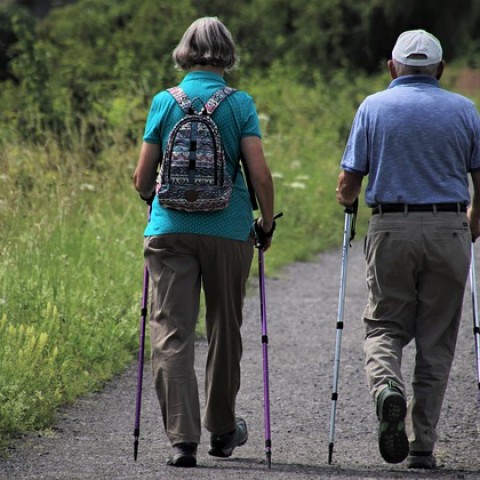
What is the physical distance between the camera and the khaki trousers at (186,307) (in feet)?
19.2

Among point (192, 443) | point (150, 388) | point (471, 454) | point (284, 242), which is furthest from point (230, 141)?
point (284, 242)

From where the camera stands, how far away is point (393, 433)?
18.2 feet

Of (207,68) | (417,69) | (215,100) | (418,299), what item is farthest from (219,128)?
(418,299)

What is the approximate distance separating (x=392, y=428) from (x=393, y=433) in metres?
0.02

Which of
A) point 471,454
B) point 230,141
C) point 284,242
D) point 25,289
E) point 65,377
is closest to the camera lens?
point 230,141

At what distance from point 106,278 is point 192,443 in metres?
3.63

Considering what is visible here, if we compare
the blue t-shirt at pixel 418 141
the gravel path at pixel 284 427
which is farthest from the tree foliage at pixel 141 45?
the blue t-shirt at pixel 418 141

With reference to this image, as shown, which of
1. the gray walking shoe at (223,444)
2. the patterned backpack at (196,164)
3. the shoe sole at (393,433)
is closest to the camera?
the shoe sole at (393,433)

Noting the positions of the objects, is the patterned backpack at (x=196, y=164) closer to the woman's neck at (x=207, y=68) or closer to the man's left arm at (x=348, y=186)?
the woman's neck at (x=207, y=68)

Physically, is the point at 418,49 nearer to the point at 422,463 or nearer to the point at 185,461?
the point at 422,463

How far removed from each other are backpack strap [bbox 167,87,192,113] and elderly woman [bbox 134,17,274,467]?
0.06 ft

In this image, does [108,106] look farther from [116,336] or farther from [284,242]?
[116,336]

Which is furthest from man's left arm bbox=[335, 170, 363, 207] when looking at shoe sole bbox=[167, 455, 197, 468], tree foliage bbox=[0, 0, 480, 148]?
tree foliage bbox=[0, 0, 480, 148]

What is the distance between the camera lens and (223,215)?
19.1ft
